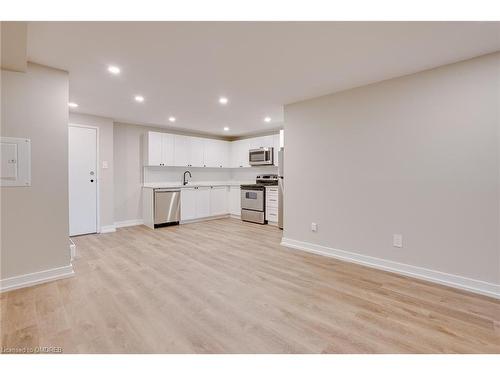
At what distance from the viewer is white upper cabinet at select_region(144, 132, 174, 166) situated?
5.50m

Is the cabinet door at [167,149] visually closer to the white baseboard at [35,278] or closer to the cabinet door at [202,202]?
the cabinet door at [202,202]

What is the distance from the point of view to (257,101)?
3.88m

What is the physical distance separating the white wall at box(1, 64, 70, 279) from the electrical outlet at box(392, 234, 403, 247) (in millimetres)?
3792

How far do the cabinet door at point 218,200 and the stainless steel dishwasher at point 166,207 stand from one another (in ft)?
3.17

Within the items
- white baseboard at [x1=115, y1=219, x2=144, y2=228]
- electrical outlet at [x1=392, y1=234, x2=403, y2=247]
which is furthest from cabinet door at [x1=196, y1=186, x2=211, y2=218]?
electrical outlet at [x1=392, y1=234, x2=403, y2=247]

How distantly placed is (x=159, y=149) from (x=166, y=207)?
1361 millimetres

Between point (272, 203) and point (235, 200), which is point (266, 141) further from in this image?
point (235, 200)

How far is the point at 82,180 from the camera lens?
15.0 feet

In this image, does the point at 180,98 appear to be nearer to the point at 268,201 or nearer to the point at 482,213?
the point at 268,201

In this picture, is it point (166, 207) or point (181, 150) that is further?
point (181, 150)

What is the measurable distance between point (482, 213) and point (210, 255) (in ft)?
10.3

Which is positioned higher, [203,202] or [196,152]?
[196,152]

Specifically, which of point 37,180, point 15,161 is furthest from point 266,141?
point 15,161

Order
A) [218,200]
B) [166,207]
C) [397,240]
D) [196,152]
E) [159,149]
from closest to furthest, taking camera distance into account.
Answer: [397,240]
[166,207]
[159,149]
[196,152]
[218,200]
